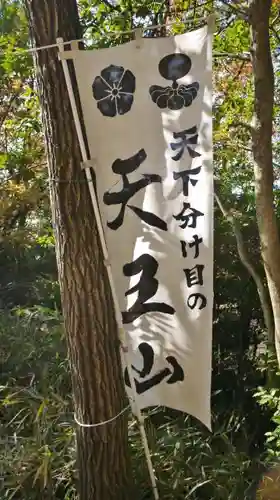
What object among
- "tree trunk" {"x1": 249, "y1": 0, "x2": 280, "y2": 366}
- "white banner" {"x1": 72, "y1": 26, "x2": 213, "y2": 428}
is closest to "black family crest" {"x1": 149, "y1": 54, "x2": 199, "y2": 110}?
"white banner" {"x1": 72, "y1": 26, "x2": 213, "y2": 428}

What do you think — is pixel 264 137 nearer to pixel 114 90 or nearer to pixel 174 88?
pixel 174 88

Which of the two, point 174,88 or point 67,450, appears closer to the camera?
point 174,88

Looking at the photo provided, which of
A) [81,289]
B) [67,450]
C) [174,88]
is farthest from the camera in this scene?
[67,450]

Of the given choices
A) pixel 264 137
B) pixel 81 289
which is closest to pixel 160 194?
pixel 81 289

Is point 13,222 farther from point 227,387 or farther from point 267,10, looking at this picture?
point 267,10

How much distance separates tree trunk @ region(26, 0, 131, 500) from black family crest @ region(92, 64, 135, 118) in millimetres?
181

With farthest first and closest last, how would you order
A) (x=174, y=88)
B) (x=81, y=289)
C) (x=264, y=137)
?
1. (x=264, y=137)
2. (x=81, y=289)
3. (x=174, y=88)

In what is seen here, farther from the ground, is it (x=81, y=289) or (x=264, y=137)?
(x=264, y=137)

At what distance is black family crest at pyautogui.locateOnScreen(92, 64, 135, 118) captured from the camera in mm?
2785

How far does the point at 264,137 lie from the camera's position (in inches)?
133

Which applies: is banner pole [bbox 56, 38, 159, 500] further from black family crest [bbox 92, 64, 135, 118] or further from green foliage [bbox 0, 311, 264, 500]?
green foliage [bbox 0, 311, 264, 500]

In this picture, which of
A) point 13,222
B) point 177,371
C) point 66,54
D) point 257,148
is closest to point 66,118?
point 66,54

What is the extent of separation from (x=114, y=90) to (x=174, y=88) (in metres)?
0.31

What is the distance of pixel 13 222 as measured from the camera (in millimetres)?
6250
